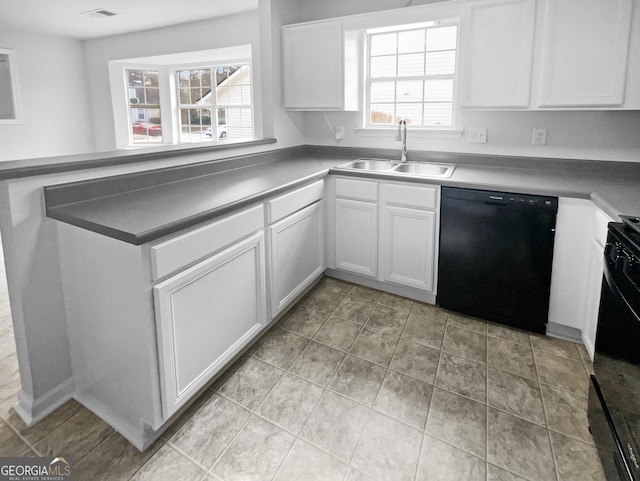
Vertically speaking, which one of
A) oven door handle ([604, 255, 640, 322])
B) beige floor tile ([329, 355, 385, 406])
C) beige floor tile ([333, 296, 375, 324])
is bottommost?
beige floor tile ([329, 355, 385, 406])

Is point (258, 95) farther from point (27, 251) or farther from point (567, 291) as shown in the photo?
point (567, 291)

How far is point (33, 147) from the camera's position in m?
5.37

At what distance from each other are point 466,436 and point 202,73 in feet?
18.1

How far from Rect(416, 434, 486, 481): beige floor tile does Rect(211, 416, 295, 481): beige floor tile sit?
52 centimetres

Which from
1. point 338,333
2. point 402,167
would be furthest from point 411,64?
point 338,333

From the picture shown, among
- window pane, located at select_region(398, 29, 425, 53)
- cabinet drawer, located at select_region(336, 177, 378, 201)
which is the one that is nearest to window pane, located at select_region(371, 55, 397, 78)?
window pane, located at select_region(398, 29, 425, 53)

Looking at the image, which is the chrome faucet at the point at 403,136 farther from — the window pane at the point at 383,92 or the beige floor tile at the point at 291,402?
the beige floor tile at the point at 291,402

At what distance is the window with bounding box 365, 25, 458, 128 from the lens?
3.03m

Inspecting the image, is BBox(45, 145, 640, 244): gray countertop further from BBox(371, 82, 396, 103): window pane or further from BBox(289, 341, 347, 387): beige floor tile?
BBox(289, 341, 347, 387): beige floor tile

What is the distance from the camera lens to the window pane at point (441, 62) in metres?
3.00

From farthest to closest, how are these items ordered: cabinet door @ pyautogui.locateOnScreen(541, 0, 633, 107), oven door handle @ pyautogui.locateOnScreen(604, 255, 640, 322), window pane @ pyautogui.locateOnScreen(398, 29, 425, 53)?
window pane @ pyautogui.locateOnScreen(398, 29, 425, 53), cabinet door @ pyautogui.locateOnScreen(541, 0, 633, 107), oven door handle @ pyautogui.locateOnScreen(604, 255, 640, 322)

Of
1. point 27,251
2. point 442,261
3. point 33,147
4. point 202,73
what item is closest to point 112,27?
point 202,73

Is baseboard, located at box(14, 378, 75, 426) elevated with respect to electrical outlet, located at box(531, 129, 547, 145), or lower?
lower

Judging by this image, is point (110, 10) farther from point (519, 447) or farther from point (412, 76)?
point (519, 447)
